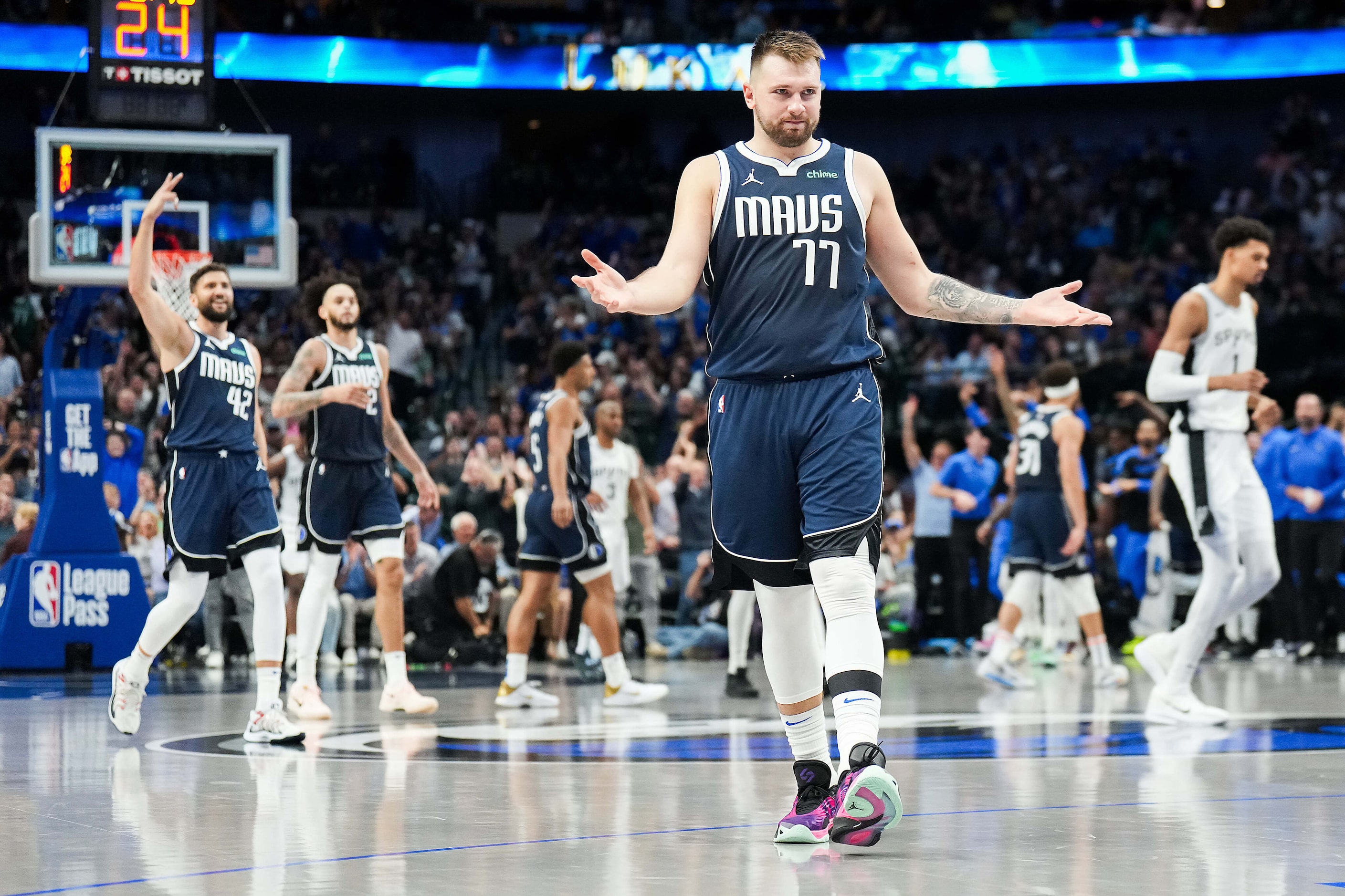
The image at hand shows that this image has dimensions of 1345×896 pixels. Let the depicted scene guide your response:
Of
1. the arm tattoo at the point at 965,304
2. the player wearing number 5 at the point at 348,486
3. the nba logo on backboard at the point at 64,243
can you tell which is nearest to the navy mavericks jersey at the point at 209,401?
the player wearing number 5 at the point at 348,486

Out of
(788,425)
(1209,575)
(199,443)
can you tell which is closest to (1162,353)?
(1209,575)

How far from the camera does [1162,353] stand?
348 inches

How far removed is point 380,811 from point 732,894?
192cm

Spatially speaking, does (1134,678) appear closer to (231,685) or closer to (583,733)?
(583,733)

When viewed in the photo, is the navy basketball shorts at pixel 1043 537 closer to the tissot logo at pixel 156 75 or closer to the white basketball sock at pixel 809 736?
the tissot logo at pixel 156 75

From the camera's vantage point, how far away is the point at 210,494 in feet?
27.5

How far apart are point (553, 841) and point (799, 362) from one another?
63.9 inches

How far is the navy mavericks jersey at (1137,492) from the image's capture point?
16.6 m

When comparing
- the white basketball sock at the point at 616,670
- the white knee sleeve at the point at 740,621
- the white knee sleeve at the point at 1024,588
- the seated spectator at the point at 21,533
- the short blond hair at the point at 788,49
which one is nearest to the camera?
the short blond hair at the point at 788,49

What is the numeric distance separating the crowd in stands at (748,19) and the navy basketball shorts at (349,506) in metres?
16.4

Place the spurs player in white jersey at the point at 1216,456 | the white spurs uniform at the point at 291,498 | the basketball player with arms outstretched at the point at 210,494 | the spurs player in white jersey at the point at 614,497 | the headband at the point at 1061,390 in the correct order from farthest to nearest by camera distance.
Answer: the white spurs uniform at the point at 291,498 < the spurs player in white jersey at the point at 614,497 < the headband at the point at 1061,390 < the spurs player in white jersey at the point at 1216,456 < the basketball player with arms outstretched at the point at 210,494

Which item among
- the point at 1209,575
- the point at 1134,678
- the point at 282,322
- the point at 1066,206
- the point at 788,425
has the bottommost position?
the point at 1134,678

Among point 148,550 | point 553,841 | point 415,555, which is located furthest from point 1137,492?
point 553,841

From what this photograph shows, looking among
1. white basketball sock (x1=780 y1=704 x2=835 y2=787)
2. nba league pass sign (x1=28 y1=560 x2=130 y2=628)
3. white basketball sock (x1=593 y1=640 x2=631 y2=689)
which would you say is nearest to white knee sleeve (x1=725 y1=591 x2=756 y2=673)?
white basketball sock (x1=593 y1=640 x2=631 y2=689)
